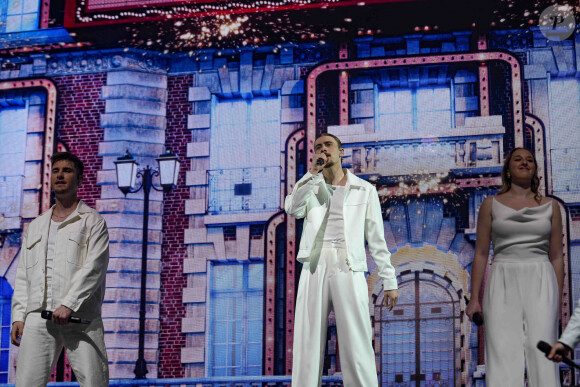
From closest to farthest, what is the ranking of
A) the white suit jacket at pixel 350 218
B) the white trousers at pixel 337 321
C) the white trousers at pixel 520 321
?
the white trousers at pixel 520 321 → the white trousers at pixel 337 321 → the white suit jacket at pixel 350 218

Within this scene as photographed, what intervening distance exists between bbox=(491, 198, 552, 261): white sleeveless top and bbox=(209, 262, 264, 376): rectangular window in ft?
9.65

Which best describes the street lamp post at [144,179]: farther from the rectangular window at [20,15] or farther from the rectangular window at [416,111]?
the rectangular window at [416,111]

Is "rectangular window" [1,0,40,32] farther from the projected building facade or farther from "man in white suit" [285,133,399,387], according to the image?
"man in white suit" [285,133,399,387]

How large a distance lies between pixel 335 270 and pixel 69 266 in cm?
142

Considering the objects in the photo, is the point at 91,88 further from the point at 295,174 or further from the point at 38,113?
the point at 295,174

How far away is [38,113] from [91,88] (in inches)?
20.7

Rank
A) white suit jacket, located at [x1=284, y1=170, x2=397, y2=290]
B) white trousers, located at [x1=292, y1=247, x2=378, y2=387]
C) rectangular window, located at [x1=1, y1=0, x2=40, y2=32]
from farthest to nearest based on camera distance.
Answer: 1. rectangular window, located at [x1=1, y1=0, x2=40, y2=32]
2. white suit jacket, located at [x1=284, y1=170, x2=397, y2=290]
3. white trousers, located at [x1=292, y1=247, x2=378, y2=387]

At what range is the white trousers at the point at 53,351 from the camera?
4457 millimetres

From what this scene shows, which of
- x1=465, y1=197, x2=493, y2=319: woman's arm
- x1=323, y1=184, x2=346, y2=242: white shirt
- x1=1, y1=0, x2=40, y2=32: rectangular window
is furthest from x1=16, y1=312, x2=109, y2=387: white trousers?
x1=1, y1=0, x2=40, y2=32: rectangular window

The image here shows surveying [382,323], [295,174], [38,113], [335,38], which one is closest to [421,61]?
[335,38]

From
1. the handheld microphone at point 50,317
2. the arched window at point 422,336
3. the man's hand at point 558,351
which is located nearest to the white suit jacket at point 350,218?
the handheld microphone at point 50,317

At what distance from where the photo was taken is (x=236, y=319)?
23.4ft

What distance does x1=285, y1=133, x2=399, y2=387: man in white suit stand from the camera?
458 centimetres

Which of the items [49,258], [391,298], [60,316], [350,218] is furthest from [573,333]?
[49,258]
